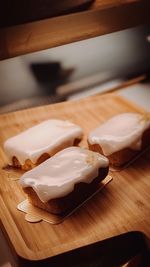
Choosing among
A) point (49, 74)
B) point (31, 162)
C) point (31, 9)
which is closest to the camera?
point (31, 9)

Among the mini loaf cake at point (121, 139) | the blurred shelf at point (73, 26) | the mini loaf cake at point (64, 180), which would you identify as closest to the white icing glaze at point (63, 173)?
the mini loaf cake at point (64, 180)

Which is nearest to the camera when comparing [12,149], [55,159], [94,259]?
[94,259]

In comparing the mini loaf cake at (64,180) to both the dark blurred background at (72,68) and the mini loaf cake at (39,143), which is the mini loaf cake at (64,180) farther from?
the dark blurred background at (72,68)

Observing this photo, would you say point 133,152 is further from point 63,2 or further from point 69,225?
point 63,2

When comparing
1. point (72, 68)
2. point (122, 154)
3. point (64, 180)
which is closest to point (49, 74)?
point (72, 68)

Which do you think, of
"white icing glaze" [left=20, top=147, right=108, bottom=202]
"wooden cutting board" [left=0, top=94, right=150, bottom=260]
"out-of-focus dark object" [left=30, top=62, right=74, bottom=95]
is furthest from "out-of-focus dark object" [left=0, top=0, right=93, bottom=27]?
"out-of-focus dark object" [left=30, top=62, right=74, bottom=95]

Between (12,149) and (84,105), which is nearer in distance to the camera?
(12,149)

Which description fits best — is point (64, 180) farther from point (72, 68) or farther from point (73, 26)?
point (72, 68)

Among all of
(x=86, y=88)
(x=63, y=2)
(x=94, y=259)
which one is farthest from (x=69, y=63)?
(x=94, y=259)
